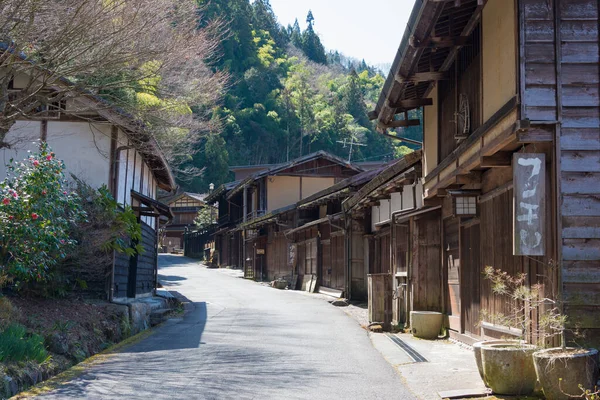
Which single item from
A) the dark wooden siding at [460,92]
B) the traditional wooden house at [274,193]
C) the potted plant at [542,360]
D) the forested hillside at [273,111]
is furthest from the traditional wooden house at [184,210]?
the potted plant at [542,360]

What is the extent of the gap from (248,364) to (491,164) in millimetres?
4718

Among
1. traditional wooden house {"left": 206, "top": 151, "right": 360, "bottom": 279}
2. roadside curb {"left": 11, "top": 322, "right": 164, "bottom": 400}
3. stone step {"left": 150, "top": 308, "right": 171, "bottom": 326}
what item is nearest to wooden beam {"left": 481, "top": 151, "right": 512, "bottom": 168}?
roadside curb {"left": 11, "top": 322, "right": 164, "bottom": 400}

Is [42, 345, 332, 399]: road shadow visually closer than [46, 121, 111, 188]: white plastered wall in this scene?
Yes

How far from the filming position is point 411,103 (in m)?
14.1

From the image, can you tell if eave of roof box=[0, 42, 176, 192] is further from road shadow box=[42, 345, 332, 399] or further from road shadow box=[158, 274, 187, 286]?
road shadow box=[158, 274, 187, 286]

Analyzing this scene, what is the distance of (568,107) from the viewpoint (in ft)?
26.2

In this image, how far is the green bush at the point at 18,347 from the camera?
8.49 meters

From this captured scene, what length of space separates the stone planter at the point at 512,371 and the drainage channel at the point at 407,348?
323 cm

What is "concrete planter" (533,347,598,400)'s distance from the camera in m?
6.58

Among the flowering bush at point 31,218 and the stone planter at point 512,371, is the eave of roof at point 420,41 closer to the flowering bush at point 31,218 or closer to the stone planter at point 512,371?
the stone planter at point 512,371

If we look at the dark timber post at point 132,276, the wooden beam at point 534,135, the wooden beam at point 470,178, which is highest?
the wooden beam at point 534,135

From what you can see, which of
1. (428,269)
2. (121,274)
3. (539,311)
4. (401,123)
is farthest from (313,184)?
(539,311)

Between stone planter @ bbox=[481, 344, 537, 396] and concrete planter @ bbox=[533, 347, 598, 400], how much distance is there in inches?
19.0

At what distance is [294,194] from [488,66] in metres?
31.8
